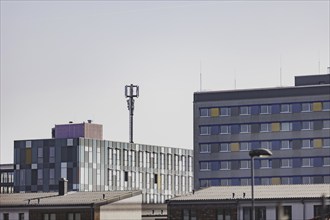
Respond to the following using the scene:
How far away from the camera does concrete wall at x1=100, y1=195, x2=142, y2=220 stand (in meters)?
99.1

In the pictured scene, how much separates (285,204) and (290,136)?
74.5 metres

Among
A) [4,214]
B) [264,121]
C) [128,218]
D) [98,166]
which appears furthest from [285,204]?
[98,166]

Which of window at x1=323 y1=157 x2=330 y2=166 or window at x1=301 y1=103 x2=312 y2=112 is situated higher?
window at x1=301 y1=103 x2=312 y2=112

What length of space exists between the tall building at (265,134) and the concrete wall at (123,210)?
191ft

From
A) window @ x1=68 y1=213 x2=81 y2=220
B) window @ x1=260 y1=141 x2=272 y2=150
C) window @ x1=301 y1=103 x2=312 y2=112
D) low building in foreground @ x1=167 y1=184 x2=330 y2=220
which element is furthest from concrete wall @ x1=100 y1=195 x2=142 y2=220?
window @ x1=260 y1=141 x2=272 y2=150

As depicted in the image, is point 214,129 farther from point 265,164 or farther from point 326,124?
point 326,124

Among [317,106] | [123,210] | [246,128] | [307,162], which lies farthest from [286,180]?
[123,210]

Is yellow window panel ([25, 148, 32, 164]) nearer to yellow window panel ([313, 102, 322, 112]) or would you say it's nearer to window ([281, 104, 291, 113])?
window ([281, 104, 291, 113])

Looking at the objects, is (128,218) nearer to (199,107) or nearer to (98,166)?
(199,107)

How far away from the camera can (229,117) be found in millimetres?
164750

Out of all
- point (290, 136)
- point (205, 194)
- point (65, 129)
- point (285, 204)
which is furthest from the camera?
Answer: point (65, 129)

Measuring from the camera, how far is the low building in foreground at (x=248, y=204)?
88.9 m

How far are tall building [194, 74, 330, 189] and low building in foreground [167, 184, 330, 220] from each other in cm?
6447

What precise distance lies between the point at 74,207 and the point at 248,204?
1729 cm
